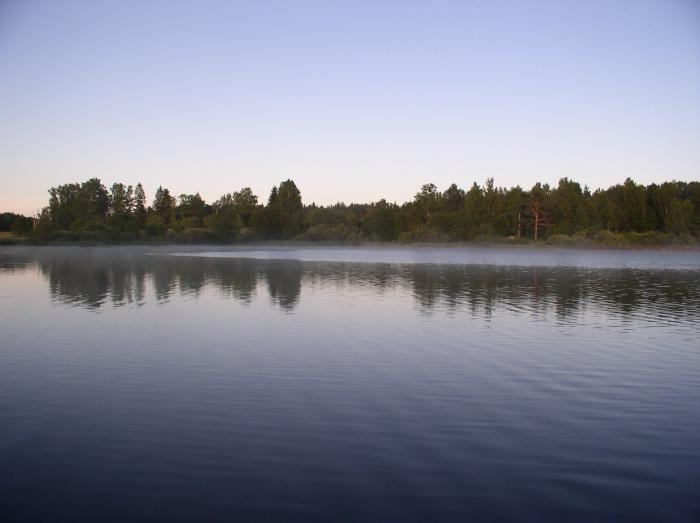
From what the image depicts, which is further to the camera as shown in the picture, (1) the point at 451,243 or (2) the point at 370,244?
(2) the point at 370,244

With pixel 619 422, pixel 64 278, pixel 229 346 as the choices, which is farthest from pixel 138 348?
pixel 64 278

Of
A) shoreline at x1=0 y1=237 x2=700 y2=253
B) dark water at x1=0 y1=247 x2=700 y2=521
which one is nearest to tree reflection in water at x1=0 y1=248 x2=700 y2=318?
dark water at x1=0 y1=247 x2=700 y2=521

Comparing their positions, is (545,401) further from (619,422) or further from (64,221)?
(64,221)

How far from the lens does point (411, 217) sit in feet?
495

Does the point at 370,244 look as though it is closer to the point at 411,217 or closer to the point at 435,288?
the point at 411,217

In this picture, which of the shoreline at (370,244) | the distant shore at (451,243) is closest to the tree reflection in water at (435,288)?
the shoreline at (370,244)

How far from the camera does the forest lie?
11925cm

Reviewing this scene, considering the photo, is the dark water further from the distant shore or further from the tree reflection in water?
the distant shore

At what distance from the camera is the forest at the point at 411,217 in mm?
119250

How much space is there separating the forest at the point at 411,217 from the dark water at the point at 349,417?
10684cm

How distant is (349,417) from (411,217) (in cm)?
14240

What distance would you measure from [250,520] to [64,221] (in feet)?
529

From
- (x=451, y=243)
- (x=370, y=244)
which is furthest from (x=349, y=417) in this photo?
(x=370, y=244)

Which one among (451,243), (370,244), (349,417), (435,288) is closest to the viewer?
(349,417)
